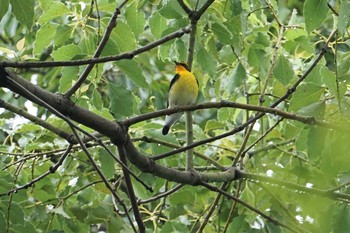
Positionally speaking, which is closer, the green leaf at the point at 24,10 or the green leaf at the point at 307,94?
the green leaf at the point at 24,10

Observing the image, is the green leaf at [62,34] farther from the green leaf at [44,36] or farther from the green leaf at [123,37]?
the green leaf at [123,37]

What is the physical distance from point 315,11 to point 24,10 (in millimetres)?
915

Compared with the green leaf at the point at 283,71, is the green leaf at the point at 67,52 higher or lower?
lower

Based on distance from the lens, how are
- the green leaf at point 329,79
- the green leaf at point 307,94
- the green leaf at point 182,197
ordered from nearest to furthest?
the green leaf at point 329,79
the green leaf at point 307,94
the green leaf at point 182,197

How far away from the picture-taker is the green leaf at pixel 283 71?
296 centimetres

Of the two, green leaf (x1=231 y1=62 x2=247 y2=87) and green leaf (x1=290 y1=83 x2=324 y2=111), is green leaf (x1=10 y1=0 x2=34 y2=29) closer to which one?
green leaf (x1=290 y1=83 x2=324 y2=111)

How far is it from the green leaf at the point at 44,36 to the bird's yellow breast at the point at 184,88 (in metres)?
1.31

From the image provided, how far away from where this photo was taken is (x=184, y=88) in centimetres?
386

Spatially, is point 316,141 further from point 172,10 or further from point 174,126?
point 174,126

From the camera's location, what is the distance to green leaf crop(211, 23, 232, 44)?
2.73 meters

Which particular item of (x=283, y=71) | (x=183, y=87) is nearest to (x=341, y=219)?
(x=283, y=71)

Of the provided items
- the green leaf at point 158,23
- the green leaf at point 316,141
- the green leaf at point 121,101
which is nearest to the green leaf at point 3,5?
the green leaf at point 121,101

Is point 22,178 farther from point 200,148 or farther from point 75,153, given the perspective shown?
point 200,148

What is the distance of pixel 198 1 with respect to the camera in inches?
95.3
